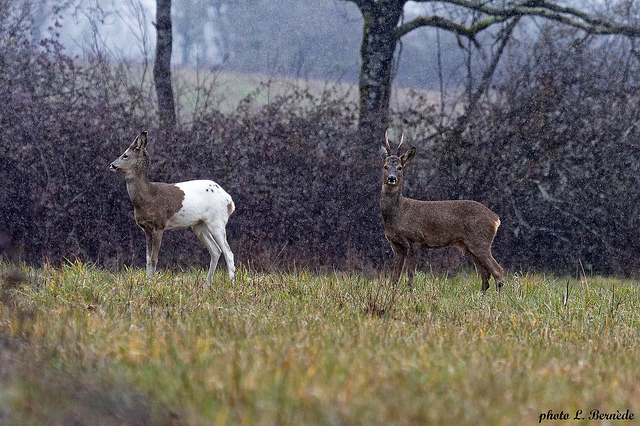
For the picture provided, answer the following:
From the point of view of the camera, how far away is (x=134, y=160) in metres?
9.57

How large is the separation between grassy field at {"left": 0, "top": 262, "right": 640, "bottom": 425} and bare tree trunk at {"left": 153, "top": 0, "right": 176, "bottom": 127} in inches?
255

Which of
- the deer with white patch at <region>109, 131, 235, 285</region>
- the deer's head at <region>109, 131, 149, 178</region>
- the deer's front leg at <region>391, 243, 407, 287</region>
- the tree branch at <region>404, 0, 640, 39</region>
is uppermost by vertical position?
the tree branch at <region>404, 0, 640, 39</region>

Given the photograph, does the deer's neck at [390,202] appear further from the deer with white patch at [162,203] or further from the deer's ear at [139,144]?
the deer's ear at [139,144]

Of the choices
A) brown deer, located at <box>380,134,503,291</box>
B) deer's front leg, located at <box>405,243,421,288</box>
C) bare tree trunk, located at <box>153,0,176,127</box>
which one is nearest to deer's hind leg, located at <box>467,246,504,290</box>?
brown deer, located at <box>380,134,503,291</box>

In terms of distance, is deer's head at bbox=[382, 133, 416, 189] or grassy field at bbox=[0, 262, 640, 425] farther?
deer's head at bbox=[382, 133, 416, 189]

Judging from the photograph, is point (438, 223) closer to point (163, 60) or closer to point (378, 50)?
point (378, 50)

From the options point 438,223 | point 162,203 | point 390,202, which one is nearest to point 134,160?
point 162,203

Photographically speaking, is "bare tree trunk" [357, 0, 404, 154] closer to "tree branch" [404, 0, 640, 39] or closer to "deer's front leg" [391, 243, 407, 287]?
"tree branch" [404, 0, 640, 39]

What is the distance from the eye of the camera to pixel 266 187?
12.3 m

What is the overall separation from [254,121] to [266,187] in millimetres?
934

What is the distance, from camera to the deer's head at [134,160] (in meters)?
9.51

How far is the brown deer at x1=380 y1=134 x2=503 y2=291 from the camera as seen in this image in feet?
30.3

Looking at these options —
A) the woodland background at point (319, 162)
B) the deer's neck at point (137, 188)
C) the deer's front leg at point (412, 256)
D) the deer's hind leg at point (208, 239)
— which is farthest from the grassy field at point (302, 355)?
the woodland background at point (319, 162)

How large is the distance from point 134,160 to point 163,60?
5.51 meters
